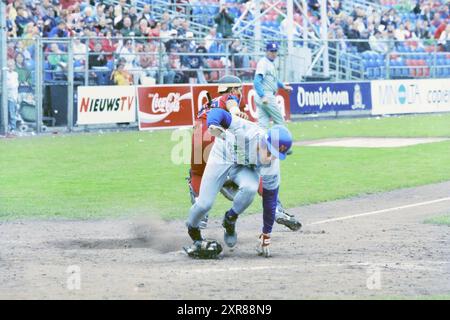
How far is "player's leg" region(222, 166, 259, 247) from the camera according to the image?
11.0 meters

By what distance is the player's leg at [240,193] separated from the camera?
1095cm

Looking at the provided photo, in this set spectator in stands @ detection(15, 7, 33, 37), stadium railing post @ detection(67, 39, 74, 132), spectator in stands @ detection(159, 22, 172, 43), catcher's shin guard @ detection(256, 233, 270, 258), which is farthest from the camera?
spectator in stands @ detection(159, 22, 172, 43)

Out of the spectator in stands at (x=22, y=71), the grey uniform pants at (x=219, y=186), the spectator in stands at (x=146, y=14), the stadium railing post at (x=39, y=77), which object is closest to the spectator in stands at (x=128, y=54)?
the spectator in stands at (x=146, y=14)

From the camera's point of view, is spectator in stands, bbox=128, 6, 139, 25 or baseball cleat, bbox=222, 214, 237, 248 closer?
baseball cleat, bbox=222, 214, 237, 248

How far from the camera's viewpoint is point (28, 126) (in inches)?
1030

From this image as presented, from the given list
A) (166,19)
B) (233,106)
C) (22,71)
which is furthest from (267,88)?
(166,19)

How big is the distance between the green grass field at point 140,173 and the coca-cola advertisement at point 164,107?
0.65 meters

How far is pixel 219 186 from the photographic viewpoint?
11.0 metres

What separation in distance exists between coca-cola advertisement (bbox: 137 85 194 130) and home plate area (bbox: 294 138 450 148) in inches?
179

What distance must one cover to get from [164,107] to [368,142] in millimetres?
6087

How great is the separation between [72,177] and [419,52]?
22100mm

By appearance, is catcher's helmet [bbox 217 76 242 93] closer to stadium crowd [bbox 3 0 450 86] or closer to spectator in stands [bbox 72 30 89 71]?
stadium crowd [bbox 3 0 450 86]

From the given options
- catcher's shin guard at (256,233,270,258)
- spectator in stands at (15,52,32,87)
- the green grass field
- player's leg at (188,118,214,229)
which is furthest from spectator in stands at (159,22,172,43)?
catcher's shin guard at (256,233,270,258)

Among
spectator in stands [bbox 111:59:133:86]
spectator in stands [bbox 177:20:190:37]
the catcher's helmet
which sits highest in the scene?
spectator in stands [bbox 177:20:190:37]
